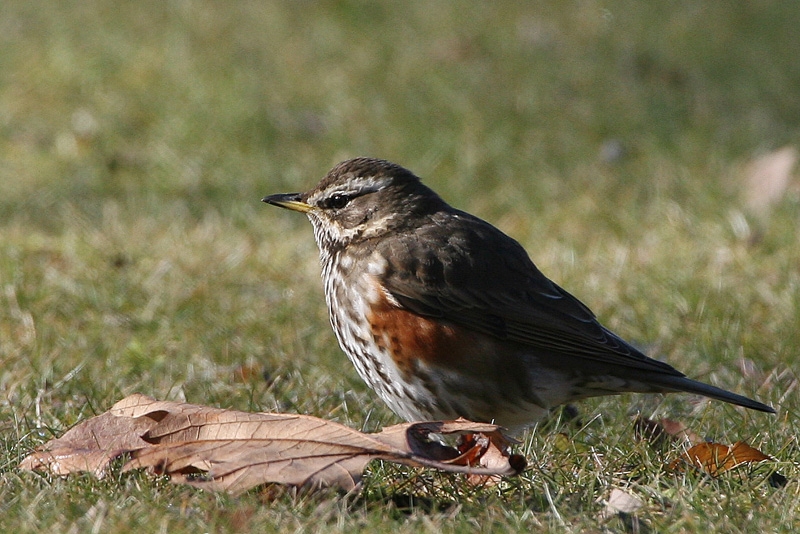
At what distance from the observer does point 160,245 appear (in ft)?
24.1

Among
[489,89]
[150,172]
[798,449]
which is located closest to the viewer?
[798,449]

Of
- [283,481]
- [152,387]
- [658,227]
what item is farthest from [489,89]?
[283,481]

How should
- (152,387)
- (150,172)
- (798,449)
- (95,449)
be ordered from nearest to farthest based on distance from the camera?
(95,449) → (798,449) → (152,387) → (150,172)

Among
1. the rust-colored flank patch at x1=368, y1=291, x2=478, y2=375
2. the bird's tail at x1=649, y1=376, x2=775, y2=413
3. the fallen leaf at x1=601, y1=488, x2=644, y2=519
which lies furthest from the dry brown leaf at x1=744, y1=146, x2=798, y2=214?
the fallen leaf at x1=601, y1=488, x2=644, y2=519

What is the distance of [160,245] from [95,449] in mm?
3473

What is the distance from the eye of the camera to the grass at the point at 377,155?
12.6 ft

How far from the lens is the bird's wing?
4.73 meters

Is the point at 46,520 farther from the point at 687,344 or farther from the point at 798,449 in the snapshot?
the point at 687,344

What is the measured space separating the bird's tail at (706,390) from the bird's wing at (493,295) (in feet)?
0.12

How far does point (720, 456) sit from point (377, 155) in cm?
508

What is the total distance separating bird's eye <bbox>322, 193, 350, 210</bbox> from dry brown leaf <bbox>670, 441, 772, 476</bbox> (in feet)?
6.38

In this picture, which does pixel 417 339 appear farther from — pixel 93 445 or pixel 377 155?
pixel 377 155

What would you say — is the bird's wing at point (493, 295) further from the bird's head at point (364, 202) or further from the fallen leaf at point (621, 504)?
the fallen leaf at point (621, 504)

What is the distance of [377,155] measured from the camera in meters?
8.79
